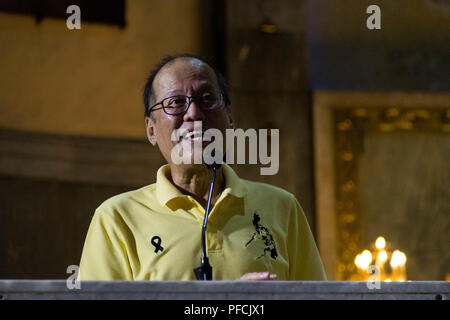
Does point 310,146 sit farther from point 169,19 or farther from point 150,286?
point 150,286

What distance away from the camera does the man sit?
96.8 inches

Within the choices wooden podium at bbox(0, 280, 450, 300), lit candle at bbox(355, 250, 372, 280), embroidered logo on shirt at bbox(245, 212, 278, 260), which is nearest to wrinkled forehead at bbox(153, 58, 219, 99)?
embroidered logo on shirt at bbox(245, 212, 278, 260)

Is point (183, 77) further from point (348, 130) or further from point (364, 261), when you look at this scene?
point (348, 130)

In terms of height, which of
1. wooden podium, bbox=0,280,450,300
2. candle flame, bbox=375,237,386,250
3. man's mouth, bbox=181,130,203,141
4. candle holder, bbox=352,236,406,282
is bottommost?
candle holder, bbox=352,236,406,282

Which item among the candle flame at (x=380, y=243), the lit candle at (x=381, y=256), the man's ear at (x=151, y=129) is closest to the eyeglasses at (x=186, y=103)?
the man's ear at (x=151, y=129)

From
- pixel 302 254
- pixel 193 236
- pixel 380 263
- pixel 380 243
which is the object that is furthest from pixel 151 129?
pixel 380 243

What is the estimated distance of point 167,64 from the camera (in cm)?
281

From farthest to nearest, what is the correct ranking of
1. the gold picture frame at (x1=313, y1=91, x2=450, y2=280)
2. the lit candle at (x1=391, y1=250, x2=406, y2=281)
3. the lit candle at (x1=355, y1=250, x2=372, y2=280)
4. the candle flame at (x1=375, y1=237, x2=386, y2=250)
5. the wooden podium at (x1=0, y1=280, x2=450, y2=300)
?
the gold picture frame at (x1=313, y1=91, x2=450, y2=280) < the candle flame at (x1=375, y1=237, x2=386, y2=250) < the lit candle at (x1=355, y1=250, x2=372, y2=280) < the lit candle at (x1=391, y1=250, x2=406, y2=281) < the wooden podium at (x1=0, y1=280, x2=450, y2=300)

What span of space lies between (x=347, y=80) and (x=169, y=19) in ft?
4.08

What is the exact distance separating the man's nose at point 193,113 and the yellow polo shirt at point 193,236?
19cm

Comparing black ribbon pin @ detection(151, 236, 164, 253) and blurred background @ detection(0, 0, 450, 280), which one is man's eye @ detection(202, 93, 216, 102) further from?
blurred background @ detection(0, 0, 450, 280)

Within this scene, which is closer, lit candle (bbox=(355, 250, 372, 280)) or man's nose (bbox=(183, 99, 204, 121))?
man's nose (bbox=(183, 99, 204, 121))
